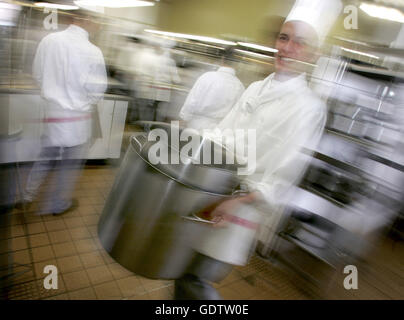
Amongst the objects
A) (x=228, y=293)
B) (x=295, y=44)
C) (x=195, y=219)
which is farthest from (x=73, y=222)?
(x=295, y=44)

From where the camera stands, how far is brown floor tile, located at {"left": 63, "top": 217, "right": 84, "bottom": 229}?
5.65 feet

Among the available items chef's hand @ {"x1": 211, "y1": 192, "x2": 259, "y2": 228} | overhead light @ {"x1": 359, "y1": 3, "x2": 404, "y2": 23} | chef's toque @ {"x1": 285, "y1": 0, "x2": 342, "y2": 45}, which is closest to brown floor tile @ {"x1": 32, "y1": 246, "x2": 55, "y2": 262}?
chef's hand @ {"x1": 211, "y1": 192, "x2": 259, "y2": 228}

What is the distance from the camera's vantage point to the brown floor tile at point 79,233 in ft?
5.36

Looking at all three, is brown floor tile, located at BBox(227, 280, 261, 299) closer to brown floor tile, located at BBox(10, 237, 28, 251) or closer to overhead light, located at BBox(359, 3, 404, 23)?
brown floor tile, located at BBox(10, 237, 28, 251)

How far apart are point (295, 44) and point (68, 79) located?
1234mm

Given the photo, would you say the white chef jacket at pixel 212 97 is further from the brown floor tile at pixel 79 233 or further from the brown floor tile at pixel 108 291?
the brown floor tile at pixel 108 291

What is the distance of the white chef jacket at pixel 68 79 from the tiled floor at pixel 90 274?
1.67ft

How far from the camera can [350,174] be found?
5.73 ft

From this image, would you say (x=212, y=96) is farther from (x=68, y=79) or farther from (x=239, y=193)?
(x=239, y=193)

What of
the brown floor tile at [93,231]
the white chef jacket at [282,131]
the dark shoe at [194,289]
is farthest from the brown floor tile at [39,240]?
the white chef jacket at [282,131]

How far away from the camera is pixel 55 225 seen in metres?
1.69
